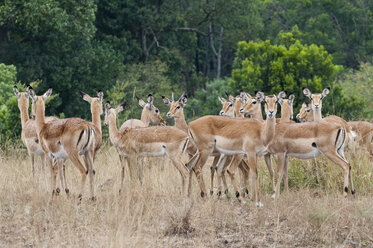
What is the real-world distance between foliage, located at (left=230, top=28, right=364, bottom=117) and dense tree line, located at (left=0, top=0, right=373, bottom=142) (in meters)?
0.03

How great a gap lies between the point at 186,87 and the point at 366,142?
2051cm

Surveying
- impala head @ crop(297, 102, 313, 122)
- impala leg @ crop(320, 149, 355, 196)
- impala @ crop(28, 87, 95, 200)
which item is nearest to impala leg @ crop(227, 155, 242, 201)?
impala leg @ crop(320, 149, 355, 196)

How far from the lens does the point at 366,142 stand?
42.5 feet

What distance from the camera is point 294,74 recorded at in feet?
67.0

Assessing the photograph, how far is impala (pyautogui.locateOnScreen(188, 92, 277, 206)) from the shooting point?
8.56 m

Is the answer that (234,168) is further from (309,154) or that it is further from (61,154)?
(61,154)

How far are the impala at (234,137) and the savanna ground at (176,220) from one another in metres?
0.47

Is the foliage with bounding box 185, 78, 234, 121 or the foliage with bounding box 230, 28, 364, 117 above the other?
the foliage with bounding box 230, 28, 364, 117

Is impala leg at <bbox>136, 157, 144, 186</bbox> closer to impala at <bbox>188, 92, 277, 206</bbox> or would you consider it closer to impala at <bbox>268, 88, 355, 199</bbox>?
impala at <bbox>188, 92, 277, 206</bbox>

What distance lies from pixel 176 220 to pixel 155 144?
98.5 inches

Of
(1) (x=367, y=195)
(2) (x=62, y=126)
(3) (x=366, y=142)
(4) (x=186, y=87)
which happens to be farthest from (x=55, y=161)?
(4) (x=186, y=87)

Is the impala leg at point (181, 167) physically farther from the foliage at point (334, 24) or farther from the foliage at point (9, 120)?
the foliage at point (334, 24)

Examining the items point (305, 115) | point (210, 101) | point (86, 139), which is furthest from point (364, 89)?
point (86, 139)

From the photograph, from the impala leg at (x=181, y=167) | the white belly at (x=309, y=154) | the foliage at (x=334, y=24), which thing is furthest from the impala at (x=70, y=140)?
the foliage at (x=334, y=24)
